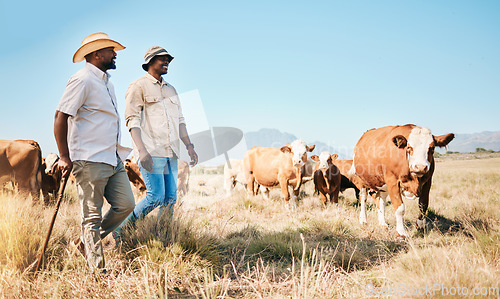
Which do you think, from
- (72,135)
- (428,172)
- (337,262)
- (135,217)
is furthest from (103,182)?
(428,172)

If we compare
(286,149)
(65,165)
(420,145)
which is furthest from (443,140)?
(286,149)

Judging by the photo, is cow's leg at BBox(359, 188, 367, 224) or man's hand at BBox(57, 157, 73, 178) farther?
cow's leg at BBox(359, 188, 367, 224)

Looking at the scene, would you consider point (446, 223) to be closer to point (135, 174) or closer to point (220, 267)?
point (220, 267)

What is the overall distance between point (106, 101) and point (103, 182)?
849mm

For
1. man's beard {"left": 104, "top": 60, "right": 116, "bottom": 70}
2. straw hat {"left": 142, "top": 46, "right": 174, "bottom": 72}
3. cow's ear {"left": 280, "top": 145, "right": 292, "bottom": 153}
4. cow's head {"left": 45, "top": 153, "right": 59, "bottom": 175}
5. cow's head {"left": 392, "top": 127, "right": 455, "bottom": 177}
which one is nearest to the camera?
man's beard {"left": 104, "top": 60, "right": 116, "bottom": 70}

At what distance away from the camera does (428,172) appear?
5.56 m

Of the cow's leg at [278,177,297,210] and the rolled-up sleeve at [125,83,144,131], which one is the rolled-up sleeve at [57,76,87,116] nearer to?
the rolled-up sleeve at [125,83,144,131]

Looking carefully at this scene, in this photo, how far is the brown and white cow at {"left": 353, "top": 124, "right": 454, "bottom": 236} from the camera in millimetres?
5359

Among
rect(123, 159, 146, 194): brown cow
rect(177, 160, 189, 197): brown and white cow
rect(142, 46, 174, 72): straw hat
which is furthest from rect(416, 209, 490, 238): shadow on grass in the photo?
rect(177, 160, 189, 197): brown and white cow

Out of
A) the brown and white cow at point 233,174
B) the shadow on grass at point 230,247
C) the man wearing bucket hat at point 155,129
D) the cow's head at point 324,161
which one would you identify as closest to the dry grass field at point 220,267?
the shadow on grass at point 230,247

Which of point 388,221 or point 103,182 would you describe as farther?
point 388,221

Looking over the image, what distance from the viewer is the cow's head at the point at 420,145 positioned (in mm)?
5254

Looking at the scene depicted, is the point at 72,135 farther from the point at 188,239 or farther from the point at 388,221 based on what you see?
the point at 388,221

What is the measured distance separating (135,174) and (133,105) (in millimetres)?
5762
